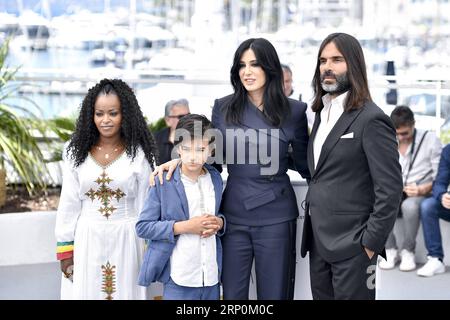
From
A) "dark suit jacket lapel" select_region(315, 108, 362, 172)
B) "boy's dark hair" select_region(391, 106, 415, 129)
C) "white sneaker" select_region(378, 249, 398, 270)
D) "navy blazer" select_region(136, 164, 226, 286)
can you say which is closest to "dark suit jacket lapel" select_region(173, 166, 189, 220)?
"navy blazer" select_region(136, 164, 226, 286)

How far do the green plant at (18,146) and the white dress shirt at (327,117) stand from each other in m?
2.70

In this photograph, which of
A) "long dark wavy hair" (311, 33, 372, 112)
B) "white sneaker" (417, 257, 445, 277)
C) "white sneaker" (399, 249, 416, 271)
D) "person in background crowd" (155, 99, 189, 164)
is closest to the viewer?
"long dark wavy hair" (311, 33, 372, 112)

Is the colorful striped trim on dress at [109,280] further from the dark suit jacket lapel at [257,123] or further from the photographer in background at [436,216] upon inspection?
the photographer in background at [436,216]

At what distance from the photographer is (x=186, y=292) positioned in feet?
11.4

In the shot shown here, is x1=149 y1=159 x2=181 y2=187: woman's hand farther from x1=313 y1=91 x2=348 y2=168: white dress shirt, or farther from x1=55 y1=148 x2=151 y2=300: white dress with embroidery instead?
x1=313 y1=91 x2=348 y2=168: white dress shirt

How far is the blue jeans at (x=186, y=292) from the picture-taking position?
3477 millimetres

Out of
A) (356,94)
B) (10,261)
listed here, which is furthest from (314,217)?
(10,261)

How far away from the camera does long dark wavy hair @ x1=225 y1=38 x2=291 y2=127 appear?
3527mm

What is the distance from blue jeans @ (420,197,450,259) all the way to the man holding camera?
0.10m

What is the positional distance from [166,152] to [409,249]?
187 cm

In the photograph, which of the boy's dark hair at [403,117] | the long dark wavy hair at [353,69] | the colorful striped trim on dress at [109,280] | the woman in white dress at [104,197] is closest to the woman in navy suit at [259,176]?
the long dark wavy hair at [353,69]

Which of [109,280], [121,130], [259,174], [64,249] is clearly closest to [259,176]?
[259,174]

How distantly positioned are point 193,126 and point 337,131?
24.3 inches

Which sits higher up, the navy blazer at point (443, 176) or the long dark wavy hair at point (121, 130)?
the long dark wavy hair at point (121, 130)
